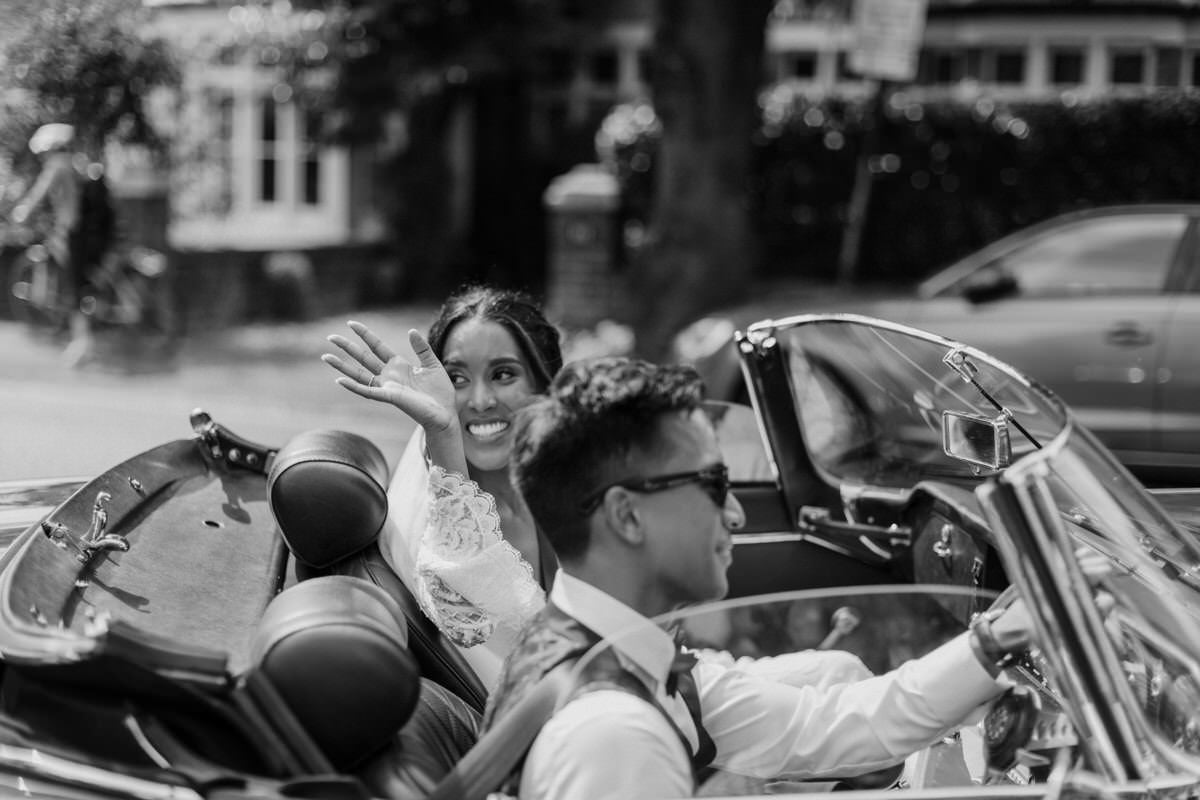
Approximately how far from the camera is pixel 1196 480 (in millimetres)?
6430

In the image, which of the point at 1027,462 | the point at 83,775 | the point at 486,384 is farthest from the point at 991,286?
the point at 83,775

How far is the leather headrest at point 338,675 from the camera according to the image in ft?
6.75

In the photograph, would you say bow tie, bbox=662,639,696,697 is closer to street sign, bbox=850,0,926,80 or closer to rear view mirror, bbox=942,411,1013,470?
rear view mirror, bbox=942,411,1013,470

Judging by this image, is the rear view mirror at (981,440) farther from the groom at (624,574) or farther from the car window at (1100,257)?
the car window at (1100,257)

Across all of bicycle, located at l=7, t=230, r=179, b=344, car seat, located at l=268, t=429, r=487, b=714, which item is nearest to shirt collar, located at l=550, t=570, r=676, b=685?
car seat, located at l=268, t=429, r=487, b=714

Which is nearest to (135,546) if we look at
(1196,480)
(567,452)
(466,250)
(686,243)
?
(567,452)

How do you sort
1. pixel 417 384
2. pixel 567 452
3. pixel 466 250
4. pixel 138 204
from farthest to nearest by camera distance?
pixel 466 250 < pixel 138 204 < pixel 417 384 < pixel 567 452

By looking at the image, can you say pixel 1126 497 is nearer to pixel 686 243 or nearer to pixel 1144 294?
pixel 1144 294

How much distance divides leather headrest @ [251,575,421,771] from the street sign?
921 centimetres

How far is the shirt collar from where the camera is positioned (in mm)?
1935

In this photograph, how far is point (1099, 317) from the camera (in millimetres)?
7547

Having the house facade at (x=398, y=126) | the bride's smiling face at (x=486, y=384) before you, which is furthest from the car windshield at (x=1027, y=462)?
the house facade at (x=398, y=126)

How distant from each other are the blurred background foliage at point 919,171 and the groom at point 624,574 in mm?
12543

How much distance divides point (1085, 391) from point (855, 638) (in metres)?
5.42
